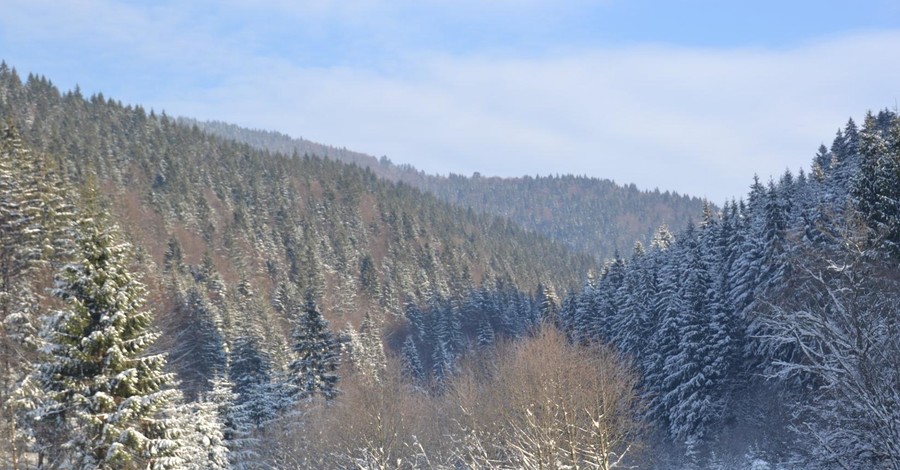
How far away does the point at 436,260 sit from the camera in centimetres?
15400

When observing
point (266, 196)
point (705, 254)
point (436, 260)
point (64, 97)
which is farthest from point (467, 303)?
point (64, 97)

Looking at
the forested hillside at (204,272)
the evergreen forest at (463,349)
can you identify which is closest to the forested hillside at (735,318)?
the evergreen forest at (463,349)

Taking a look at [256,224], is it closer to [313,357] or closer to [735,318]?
[313,357]

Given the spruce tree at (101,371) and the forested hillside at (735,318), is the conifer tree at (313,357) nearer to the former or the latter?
the forested hillside at (735,318)

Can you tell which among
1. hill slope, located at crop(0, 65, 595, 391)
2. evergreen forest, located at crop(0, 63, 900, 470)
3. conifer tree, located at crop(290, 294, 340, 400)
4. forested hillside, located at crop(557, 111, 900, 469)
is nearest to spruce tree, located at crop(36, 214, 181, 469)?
evergreen forest, located at crop(0, 63, 900, 470)

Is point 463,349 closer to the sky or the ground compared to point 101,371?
closer to the ground

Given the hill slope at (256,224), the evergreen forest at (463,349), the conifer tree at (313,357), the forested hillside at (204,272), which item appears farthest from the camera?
the hill slope at (256,224)

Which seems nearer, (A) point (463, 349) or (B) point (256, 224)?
(A) point (463, 349)

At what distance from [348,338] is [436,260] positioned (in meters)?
77.5

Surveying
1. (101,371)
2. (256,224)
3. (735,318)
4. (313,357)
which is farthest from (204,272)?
(101,371)

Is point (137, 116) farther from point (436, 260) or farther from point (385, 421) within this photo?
point (385, 421)

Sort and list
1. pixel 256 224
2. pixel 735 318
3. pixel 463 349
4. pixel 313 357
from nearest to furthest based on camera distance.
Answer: pixel 313 357 < pixel 735 318 < pixel 463 349 < pixel 256 224

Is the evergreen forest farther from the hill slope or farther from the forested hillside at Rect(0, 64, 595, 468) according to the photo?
the hill slope

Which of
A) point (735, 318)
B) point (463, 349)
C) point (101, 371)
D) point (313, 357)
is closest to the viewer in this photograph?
point (101, 371)
